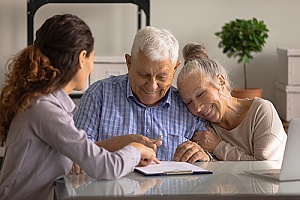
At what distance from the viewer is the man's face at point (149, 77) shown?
8.30 feet

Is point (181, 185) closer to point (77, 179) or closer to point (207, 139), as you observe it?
point (77, 179)

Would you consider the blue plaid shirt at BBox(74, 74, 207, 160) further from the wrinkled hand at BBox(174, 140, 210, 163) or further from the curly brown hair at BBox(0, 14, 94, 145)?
the curly brown hair at BBox(0, 14, 94, 145)

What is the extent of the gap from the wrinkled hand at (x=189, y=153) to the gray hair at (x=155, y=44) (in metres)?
0.34

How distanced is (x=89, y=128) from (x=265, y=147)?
2.16 feet

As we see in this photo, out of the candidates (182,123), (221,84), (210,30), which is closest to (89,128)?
(182,123)

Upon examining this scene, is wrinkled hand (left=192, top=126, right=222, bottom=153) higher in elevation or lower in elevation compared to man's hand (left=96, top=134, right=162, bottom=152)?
lower

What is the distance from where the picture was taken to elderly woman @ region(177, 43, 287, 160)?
8.30ft

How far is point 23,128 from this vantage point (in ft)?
6.26

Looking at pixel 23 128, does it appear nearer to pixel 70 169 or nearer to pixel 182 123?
pixel 70 169

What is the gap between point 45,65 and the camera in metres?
1.93

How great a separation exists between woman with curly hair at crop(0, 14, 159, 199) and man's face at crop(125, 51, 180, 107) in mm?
538

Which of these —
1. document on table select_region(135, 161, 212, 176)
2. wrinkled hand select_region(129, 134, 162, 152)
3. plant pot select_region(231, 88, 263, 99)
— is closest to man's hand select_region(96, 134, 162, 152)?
wrinkled hand select_region(129, 134, 162, 152)

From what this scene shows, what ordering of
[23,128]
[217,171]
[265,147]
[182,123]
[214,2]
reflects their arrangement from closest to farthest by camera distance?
1. [23,128]
2. [217,171]
3. [265,147]
4. [182,123]
5. [214,2]

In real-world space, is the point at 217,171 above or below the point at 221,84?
below
